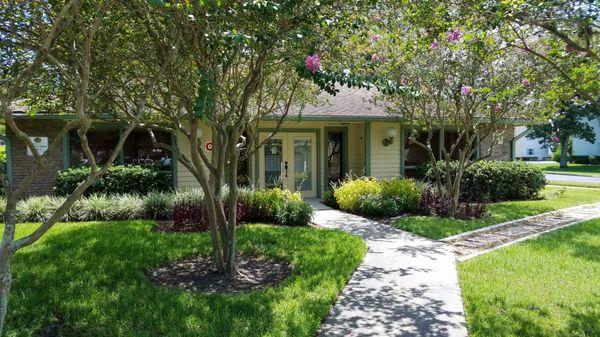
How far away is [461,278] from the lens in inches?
227

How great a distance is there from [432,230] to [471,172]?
5.84 metres

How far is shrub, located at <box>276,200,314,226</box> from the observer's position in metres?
9.40

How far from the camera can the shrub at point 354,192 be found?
1132 cm

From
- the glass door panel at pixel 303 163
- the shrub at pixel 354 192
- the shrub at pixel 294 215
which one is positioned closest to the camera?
the shrub at pixel 294 215

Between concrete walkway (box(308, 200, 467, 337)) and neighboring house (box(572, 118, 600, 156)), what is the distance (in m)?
41.7

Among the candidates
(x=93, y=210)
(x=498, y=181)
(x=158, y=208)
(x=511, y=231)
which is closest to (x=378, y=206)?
(x=511, y=231)

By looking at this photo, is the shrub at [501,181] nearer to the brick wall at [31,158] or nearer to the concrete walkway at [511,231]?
the concrete walkway at [511,231]

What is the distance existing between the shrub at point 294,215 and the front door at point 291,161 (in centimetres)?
431

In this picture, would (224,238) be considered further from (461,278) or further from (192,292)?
(461,278)

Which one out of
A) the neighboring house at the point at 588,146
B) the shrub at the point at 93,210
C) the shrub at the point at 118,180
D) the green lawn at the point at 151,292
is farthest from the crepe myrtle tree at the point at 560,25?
the neighboring house at the point at 588,146

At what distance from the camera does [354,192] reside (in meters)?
11.4

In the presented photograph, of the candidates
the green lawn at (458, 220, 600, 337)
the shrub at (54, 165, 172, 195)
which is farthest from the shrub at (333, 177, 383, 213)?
the shrub at (54, 165, 172, 195)

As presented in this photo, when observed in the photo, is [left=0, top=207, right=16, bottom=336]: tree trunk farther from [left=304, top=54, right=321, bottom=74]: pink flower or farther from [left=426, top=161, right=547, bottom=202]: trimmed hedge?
[left=426, top=161, right=547, bottom=202]: trimmed hedge

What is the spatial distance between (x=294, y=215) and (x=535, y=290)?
197 inches
